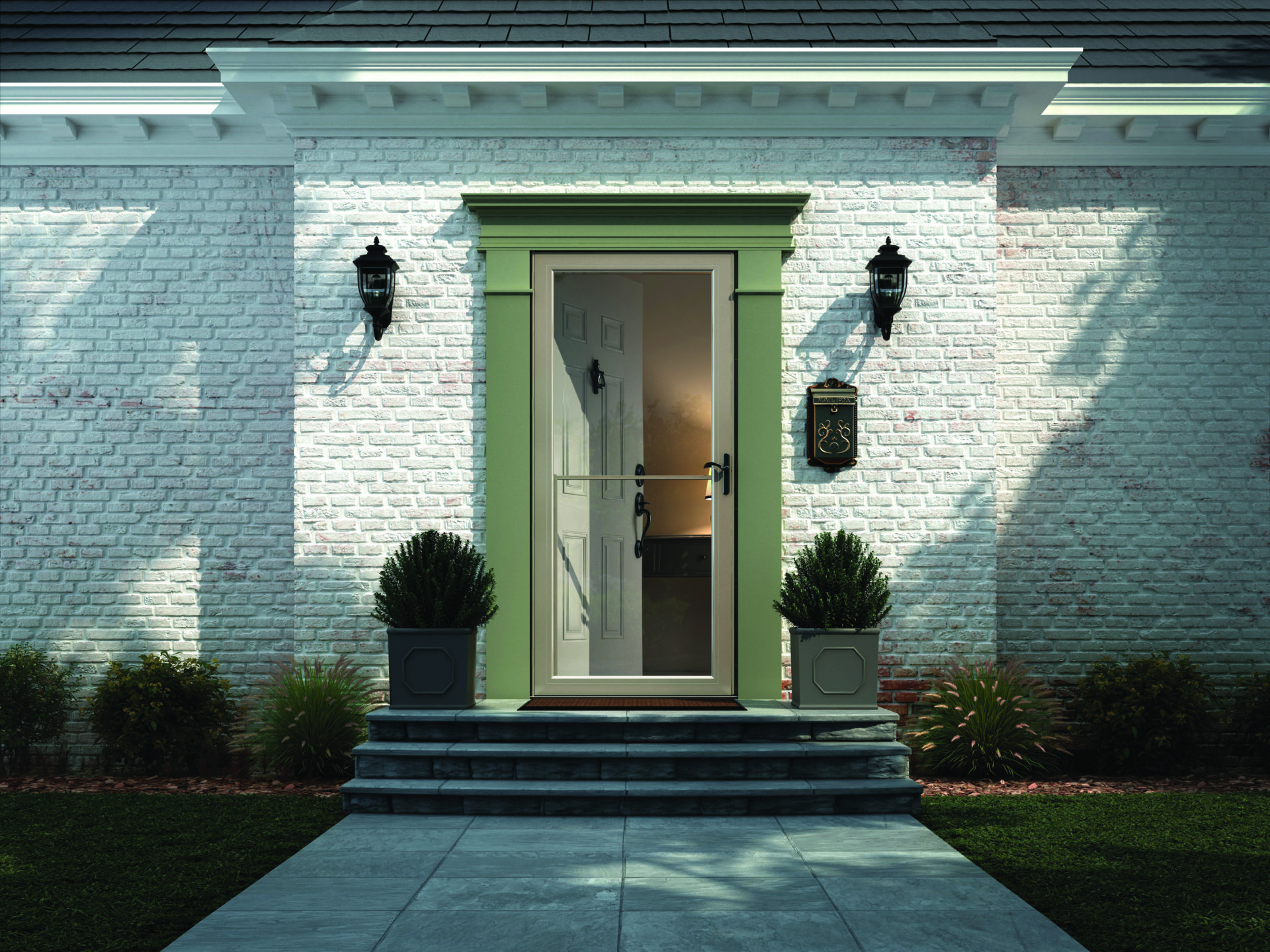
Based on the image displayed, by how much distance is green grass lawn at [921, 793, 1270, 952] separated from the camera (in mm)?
3070

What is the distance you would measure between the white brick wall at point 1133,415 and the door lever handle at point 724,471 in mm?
1913

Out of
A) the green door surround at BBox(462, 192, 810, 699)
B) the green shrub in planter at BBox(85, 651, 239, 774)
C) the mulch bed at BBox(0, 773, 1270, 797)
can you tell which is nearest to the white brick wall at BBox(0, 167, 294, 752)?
the green shrub in planter at BBox(85, 651, 239, 774)

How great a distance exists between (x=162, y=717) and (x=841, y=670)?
3.89 meters

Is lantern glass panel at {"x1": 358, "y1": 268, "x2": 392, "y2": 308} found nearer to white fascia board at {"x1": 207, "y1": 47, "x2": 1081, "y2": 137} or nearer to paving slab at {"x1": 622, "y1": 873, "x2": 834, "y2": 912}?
white fascia board at {"x1": 207, "y1": 47, "x2": 1081, "y2": 137}

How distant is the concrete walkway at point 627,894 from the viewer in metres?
2.95

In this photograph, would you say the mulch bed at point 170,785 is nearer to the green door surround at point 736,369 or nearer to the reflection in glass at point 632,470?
the green door surround at point 736,369

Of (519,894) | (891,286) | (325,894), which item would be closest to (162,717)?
(325,894)

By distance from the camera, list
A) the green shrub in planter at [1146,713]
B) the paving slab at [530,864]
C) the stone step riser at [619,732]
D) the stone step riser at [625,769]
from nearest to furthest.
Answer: the paving slab at [530,864]
the stone step riser at [625,769]
the stone step riser at [619,732]
the green shrub in planter at [1146,713]

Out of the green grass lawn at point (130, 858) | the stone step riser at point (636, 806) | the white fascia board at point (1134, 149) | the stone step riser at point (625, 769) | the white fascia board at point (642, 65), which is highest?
the white fascia board at point (642, 65)

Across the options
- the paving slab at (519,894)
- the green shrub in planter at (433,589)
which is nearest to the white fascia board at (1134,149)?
the green shrub in planter at (433,589)

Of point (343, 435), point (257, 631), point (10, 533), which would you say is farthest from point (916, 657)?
point (10, 533)

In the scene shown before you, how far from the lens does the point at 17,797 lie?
4895mm

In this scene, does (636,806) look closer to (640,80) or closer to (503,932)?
(503,932)

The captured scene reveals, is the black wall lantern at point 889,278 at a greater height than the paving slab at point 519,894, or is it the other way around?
the black wall lantern at point 889,278
